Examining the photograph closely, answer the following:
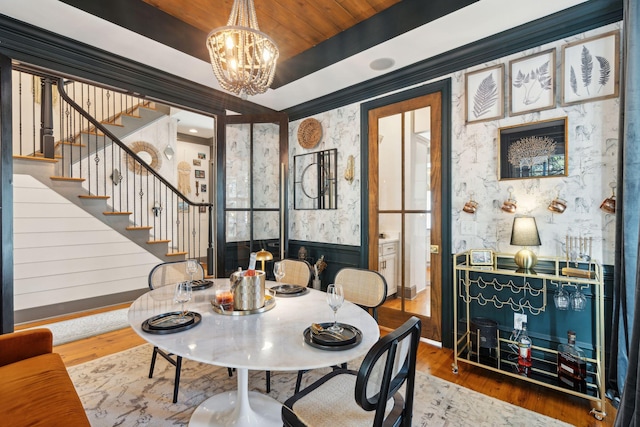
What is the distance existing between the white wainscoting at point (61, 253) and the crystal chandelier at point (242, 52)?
11.1 feet

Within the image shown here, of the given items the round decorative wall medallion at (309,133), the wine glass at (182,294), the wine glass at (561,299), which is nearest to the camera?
the wine glass at (182,294)

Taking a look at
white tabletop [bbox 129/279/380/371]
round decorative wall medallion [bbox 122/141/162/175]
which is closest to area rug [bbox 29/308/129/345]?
white tabletop [bbox 129/279/380/371]

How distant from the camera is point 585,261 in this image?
2068mm

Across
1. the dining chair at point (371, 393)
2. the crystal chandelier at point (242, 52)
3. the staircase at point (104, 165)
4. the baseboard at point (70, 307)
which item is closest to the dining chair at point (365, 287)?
the dining chair at point (371, 393)

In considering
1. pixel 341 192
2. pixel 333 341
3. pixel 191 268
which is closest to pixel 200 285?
pixel 191 268

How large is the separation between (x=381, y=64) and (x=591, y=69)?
1.65 metres

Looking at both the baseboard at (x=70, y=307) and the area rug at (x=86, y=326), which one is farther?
the baseboard at (x=70, y=307)

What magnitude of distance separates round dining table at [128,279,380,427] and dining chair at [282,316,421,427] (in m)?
0.17

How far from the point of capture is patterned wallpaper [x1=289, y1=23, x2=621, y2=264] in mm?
2086

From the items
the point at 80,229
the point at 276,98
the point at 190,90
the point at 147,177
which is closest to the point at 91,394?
the point at 80,229

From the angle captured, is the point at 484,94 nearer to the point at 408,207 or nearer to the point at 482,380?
the point at 408,207

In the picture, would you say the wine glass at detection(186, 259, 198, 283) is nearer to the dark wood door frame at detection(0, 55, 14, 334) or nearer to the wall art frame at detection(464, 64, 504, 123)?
the dark wood door frame at detection(0, 55, 14, 334)

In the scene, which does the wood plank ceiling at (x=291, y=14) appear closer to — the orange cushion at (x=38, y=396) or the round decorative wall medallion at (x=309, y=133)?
the round decorative wall medallion at (x=309, y=133)

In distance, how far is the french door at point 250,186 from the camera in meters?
3.66
